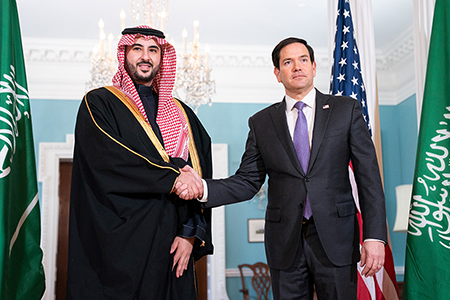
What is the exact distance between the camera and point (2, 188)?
216 centimetres

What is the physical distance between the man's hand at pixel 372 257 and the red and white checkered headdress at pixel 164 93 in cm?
101

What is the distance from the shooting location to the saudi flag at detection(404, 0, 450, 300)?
7.87 feet

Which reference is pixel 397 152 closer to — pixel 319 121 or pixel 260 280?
pixel 260 280

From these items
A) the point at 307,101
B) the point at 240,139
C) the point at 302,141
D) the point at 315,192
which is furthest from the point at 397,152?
the point at 315,192

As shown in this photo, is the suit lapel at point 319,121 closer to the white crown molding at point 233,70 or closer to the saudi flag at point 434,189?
the saudi flag at point 434,189

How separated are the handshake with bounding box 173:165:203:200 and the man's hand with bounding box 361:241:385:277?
2.77 ft

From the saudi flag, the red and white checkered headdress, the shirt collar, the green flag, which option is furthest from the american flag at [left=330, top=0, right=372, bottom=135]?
the green flag

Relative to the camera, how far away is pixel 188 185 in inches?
85.7

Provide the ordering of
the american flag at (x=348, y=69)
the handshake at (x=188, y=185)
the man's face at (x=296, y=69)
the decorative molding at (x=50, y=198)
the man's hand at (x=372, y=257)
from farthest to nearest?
the decorative molding at (x=50, y=198) < the american flag at (x=348, y=69) < the man's face at (x=296, y=69) < the handshake at (x=188, y=185) < the man's hand at (x=372, y=257)

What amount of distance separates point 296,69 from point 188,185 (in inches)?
32.6

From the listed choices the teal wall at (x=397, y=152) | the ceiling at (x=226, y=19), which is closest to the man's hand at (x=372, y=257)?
the ceiling at (x=226, y=19)

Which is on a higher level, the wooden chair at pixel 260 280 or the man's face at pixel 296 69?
the man's face at pixel 296 69

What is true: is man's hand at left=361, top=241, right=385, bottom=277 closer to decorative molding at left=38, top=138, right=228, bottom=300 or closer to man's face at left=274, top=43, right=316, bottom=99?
man's face at left=274, top=43, right=316, bottom=99

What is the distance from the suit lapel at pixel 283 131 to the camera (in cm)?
224
